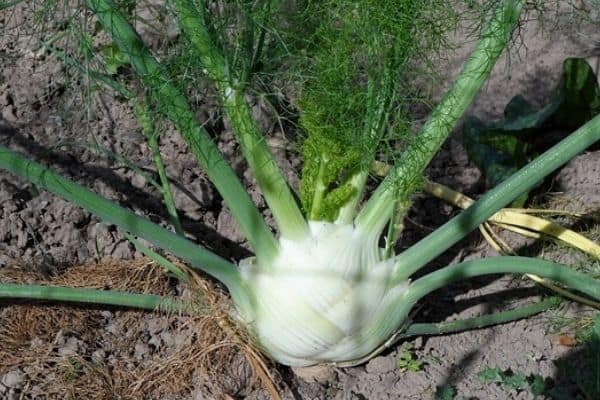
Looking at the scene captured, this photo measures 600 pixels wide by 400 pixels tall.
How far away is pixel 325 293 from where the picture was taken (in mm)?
1510

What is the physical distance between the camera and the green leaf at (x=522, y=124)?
5.94 ft

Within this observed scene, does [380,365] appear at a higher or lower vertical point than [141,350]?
lower

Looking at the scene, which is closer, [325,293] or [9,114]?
[325,293]

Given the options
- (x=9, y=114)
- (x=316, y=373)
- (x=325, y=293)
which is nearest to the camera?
(x=325, y=293)

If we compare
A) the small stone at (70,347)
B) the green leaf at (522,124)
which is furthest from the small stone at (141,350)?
the green leaf at (522,124)

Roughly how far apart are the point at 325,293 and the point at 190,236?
424 millimetres

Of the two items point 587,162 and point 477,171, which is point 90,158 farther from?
point 587,162

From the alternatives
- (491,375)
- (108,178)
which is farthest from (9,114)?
(491,375)

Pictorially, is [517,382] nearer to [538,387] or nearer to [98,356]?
[538,387]

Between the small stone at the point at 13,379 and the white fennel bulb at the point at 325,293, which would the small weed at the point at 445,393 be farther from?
the small stone at the point at 13,379

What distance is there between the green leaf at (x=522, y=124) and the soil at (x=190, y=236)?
0.09 meters

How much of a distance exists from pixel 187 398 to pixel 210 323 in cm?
13

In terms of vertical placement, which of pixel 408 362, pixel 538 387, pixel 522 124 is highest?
pixel 522 124

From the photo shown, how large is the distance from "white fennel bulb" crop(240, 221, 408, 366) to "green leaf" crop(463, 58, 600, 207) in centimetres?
41
